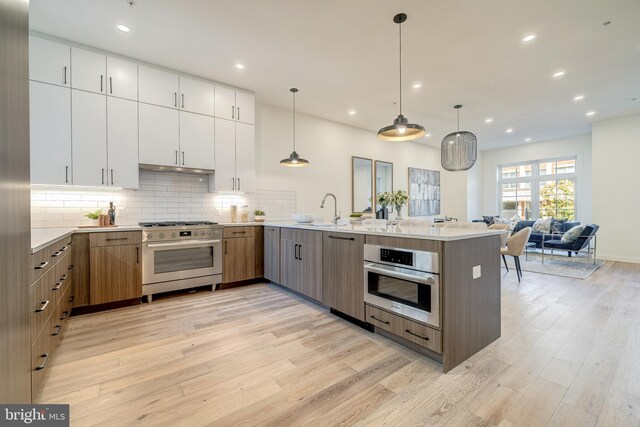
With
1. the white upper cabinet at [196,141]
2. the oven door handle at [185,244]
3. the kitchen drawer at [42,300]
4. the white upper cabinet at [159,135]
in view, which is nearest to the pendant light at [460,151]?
the white upper cabinet at [196,141]

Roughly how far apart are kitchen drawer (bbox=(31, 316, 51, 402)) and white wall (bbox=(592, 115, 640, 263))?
30.0 ft

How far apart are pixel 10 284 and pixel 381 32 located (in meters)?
3.41

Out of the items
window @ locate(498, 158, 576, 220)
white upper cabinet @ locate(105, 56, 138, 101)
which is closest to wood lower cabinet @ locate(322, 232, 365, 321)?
white upper cabinet @ locate(105, 56, 138, 101)

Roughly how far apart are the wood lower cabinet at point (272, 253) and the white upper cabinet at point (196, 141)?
1.28 m

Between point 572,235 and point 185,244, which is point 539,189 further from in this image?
point 185,244

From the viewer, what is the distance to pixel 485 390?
1.69 metres

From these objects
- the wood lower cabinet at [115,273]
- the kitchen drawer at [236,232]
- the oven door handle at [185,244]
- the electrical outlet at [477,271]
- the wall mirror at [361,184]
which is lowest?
the wood lower cabinet at [115,273]

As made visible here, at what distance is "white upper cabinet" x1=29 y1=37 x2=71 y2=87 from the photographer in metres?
2.80

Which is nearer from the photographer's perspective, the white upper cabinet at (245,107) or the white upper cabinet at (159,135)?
the white upper cabinet at (159,135)

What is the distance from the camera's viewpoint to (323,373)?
1871mm

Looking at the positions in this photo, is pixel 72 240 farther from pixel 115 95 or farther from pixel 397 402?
pixel 397 402

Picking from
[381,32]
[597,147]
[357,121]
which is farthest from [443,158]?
[597,147]

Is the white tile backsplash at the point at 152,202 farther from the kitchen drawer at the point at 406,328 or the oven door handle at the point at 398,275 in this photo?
the kitchen drawer at the point at 406,328

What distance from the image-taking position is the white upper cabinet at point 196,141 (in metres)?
3.68
